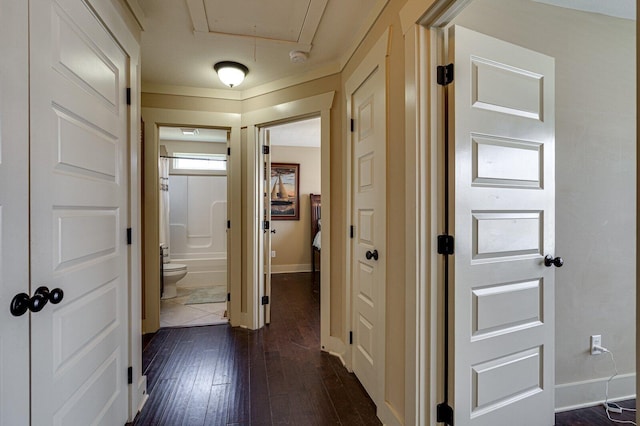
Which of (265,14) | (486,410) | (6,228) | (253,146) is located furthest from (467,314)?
(253,146)

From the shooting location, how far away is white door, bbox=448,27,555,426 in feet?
4.40

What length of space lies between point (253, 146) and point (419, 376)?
244 cm

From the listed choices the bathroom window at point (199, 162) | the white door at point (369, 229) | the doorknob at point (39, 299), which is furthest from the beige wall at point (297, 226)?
the doorknob at point (39, 299)

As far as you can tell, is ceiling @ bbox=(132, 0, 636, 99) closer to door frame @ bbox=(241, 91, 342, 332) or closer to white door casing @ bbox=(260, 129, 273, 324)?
door frame @ bbox=(241, 91, 342, 332)

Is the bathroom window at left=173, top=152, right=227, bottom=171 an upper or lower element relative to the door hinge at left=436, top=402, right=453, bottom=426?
upper

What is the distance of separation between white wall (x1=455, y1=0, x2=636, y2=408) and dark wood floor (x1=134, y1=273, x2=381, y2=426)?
4.50 ft

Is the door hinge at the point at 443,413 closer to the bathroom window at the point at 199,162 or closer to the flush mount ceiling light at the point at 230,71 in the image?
the flush mount ceiling light at the point at 230,71

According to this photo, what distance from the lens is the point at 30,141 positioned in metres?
0.93

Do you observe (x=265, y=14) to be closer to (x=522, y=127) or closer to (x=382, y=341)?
(x=522, y=127)

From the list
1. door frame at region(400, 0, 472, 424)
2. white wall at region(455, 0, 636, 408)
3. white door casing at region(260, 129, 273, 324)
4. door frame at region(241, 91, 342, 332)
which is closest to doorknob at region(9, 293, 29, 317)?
door frame at region(400, 0, 472, 424)

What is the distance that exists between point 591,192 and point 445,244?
129 centimetres

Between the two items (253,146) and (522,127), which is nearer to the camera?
(522,127)

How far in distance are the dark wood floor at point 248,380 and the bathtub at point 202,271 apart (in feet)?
5.89

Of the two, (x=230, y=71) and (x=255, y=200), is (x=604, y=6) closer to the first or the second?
(x=230, y=71)
